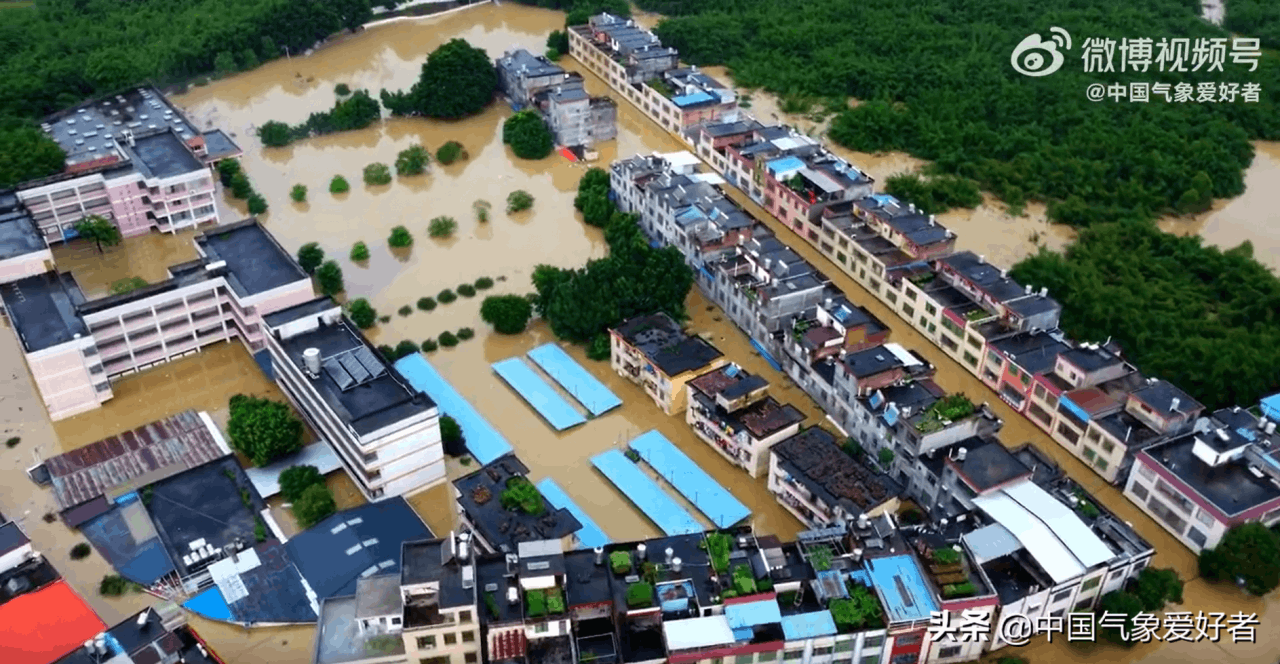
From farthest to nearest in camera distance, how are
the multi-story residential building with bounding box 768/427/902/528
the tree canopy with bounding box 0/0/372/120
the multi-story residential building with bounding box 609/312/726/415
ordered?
the tree canopy with bounding box 0/0/372/120 < the multi-story residential building with bounding box 609/312/726/415 < the multi-story residential building with bounding box 768/427/902/528

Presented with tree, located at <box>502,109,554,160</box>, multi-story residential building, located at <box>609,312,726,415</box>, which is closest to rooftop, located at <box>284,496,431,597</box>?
multi-story residential building, located at <box>609,312,726,415</box>

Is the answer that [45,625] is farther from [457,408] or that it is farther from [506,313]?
[506,313]

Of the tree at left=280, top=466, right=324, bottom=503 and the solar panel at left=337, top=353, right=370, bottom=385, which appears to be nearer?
the tree at left=280, top=466, right=324, bottom=503

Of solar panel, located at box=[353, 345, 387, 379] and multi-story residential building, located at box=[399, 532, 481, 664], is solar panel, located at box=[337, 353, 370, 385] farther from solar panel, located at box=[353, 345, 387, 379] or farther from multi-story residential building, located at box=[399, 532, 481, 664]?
multi-story residential building, located at box=[399, 532, 481, 664]

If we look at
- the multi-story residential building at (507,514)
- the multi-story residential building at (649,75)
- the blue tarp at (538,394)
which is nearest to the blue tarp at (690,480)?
the blue tarp at (538,394)

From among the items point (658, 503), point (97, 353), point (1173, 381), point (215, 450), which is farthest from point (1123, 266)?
point (97, 353)

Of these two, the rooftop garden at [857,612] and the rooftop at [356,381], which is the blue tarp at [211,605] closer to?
the rooftop at [356,381]

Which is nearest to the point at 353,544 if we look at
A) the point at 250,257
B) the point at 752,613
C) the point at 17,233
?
the point at 752,613
